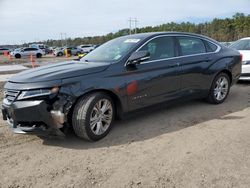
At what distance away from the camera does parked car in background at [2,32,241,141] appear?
12.2 feet

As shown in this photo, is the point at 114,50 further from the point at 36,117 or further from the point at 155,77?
the point at 36,117

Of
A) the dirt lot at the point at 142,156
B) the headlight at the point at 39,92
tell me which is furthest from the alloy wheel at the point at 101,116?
the headlight at the point at 39,92

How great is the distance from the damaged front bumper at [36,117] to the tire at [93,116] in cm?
23

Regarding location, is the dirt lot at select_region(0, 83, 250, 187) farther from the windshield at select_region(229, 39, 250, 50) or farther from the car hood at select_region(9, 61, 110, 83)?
the windshield at select_region(229, 39, 250, 50)

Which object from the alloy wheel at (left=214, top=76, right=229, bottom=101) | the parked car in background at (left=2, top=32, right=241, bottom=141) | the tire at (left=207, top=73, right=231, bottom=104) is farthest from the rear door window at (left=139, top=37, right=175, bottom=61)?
the alloy wheel at (left=214, top=76, right=229, bottom=101)

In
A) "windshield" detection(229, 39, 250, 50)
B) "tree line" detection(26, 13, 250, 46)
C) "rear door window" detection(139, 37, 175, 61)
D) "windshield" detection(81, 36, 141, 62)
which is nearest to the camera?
"windshield" detection(81, 36, 141, 62)

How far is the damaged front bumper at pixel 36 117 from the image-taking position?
3668mm

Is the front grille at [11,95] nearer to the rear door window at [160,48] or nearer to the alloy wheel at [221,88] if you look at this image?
the rear door window at [160,48]

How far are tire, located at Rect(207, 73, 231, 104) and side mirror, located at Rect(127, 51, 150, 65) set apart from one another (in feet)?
7.09

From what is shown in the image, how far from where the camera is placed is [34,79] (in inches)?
150

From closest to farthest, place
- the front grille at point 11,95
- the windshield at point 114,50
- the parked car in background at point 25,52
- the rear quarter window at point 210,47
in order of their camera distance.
→ the front grille at point 11,95 < the windshield at point 114,50 < the rear quarter window at point 210,47 < the parked car in background at point 25,52

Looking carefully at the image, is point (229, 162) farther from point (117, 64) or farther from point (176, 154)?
point (117, 64)

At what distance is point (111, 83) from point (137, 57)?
23.6 inches

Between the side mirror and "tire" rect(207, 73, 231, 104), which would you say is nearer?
the side mirror
